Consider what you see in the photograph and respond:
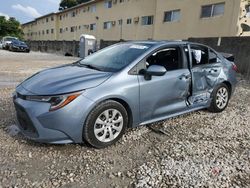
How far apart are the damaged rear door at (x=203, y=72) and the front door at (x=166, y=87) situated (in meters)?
0.22

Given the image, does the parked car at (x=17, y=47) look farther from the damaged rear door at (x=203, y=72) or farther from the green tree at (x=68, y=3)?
the green tree at (x=68, y=3)

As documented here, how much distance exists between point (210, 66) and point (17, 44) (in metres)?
23.8

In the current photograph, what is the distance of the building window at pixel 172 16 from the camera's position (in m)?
18.6

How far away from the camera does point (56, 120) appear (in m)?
2.74

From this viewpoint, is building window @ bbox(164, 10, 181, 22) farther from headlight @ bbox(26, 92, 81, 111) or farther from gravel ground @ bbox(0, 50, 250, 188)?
headlight @ bbox(26, 92, 81, 111)

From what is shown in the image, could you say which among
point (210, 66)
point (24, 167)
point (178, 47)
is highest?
point (178, 47)

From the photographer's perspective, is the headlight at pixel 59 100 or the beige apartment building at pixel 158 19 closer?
the headlight at pixel 59 100

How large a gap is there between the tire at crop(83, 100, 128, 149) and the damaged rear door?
155 centimetres

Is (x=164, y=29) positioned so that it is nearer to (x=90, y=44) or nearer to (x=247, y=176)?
(x=90, y=44)

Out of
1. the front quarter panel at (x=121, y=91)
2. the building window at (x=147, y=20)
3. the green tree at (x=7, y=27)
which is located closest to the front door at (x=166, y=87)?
the front quarter panel at (x=121, y=91)

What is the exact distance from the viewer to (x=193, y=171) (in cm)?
267

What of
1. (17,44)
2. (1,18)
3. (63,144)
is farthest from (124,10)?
(1,18)

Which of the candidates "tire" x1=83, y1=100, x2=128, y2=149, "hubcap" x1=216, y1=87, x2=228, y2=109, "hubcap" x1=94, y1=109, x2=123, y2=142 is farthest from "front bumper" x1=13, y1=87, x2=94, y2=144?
"hubcap" x1=216, y1=87, x2=228, y2=109

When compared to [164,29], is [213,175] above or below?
below
